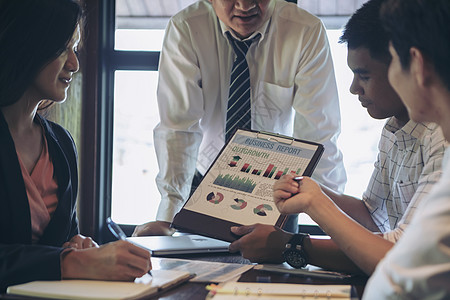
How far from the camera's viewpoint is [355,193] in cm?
334

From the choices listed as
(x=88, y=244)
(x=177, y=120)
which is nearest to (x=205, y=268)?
(x=88, y=244)

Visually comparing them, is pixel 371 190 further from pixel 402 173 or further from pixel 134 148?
pixel 134 148

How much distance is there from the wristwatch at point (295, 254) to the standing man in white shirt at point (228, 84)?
81cm

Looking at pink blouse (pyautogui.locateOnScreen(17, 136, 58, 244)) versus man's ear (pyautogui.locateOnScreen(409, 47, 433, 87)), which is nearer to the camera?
man's ear (pyautogui.locateOnScreen(409, 47, 433, 87))

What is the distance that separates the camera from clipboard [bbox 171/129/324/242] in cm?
170

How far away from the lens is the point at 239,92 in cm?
248

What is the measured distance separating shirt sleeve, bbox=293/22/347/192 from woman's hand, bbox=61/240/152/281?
1191 mm

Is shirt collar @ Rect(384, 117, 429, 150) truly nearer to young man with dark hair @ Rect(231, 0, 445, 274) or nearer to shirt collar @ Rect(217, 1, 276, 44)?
young man with dark hair @ Rect(231, 0, 445, 274)

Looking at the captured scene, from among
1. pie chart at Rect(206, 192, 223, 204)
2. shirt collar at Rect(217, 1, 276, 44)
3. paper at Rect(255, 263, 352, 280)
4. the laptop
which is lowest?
the laptop

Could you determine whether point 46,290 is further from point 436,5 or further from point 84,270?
point 436,5

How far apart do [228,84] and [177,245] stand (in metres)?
0.95

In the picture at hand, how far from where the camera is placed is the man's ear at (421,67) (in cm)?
102

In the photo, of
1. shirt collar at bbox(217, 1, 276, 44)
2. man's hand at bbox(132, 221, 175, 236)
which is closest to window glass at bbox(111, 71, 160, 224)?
shirt collar at bbox(217, 1, 276, 44)

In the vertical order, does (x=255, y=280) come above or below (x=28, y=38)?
below
